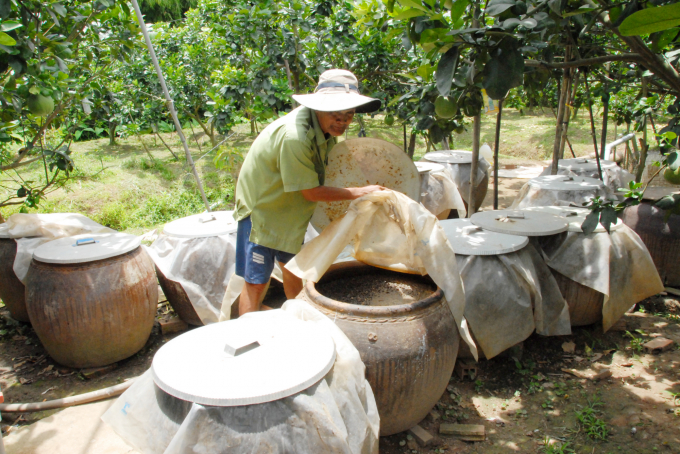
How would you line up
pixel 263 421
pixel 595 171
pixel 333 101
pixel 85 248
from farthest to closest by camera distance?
pixel 595 171, pixel 85 248, pixel 333 101, pixel 263 421

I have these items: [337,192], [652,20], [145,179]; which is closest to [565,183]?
[337,192]

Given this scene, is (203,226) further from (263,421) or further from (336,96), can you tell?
(263,421)

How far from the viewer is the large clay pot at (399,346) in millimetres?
2018

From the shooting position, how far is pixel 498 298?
2.74 meters

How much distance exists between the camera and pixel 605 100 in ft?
14.8

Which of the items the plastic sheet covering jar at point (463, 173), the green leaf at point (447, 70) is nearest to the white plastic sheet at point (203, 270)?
the green leaf at point (447, 70)

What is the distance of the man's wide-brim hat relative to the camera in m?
2.16

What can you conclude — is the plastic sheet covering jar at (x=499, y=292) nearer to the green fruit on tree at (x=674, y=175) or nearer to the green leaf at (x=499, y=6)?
the green fruit on tree at (x=674, y=175)

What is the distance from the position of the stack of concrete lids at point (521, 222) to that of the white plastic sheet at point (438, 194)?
1.69m

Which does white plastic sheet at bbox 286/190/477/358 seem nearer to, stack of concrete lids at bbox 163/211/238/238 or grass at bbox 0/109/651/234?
stack of concrete lids at bbox 163/211/238/238

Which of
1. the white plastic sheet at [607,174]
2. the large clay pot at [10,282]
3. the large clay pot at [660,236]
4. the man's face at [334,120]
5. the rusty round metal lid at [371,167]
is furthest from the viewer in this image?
the white plastic sheet at [607,174]

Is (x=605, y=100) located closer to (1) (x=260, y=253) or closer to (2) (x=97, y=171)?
(1) (x=260, y=253)

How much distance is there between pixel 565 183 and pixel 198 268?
3093 millimetres

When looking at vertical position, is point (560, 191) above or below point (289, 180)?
below
